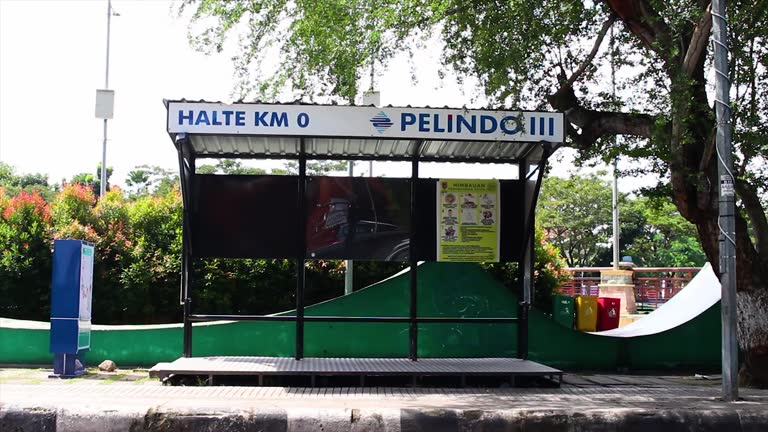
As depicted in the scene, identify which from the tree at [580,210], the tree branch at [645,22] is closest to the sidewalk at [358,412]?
the tree branch at [645,22]

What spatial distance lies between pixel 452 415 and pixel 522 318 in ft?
12.9

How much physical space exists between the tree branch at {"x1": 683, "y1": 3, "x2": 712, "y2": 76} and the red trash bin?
4.97m

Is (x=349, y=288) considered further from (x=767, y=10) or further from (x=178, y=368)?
(x=767, y=10)

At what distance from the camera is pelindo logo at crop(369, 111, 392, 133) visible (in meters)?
9.03

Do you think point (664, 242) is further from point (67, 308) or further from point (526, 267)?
point (67, 308)

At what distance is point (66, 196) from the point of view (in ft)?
42.1

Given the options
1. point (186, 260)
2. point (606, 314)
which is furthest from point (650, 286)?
point (186, 260)

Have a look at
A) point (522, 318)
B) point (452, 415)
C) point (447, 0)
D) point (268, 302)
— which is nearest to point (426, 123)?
point (447, 0)

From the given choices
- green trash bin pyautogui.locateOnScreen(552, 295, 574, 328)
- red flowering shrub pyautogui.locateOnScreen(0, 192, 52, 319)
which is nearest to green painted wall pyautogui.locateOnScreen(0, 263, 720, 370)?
green trash bin pyautogui.locateOnScreen(552, 295, 574, 328)

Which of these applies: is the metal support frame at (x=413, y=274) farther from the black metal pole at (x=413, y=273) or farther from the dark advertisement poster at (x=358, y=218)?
the dark advertisement poster at (x=358, y=218)

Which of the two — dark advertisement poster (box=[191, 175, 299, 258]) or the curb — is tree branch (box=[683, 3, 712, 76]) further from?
dark advertisement poster (box=[191, 175, 299, 258])

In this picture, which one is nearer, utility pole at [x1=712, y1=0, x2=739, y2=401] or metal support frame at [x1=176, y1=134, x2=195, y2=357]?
utility pole at [x1=712, y1=0, x2=739, y2=401]

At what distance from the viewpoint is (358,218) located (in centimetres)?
1019

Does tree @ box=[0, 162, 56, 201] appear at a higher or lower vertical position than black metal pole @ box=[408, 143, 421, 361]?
higher
